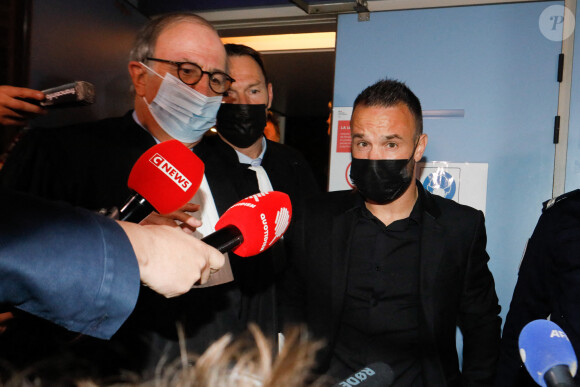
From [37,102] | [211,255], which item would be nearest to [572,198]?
[211,255]

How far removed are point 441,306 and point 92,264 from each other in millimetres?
1459

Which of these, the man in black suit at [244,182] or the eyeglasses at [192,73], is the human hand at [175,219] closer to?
the man in black suit at [244,182]

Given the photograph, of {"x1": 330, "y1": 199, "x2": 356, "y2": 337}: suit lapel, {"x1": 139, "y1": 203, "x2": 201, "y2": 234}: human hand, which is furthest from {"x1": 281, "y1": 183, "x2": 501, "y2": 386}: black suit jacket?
{"x1": 139, "y1": 203, "x2": 201, "y2": 234}: human hand

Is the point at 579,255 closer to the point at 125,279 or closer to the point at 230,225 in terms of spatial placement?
the point at 230,225

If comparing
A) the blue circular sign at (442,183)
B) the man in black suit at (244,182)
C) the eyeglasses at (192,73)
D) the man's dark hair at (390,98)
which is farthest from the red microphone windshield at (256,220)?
the blue circular sign at (442,183)

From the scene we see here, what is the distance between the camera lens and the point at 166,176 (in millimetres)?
1058

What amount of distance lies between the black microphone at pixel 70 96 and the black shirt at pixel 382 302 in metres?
1.12

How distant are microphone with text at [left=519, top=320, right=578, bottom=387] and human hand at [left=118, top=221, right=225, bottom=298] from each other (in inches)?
21.6

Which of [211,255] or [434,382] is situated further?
[434,382]

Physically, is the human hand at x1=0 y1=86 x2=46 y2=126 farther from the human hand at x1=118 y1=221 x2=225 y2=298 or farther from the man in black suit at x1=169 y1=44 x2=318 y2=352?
the human hand at x1=118 y1=221 x2=225 y2=298

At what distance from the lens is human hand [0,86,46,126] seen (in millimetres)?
1226

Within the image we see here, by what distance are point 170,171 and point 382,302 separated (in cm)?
102

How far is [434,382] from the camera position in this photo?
1.66 meters

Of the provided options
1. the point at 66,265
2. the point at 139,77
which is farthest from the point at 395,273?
the point at 66,265
